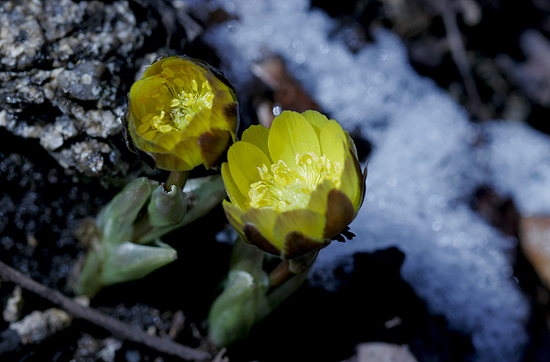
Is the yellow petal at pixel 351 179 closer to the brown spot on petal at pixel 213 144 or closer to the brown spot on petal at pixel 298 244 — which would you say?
the brown spot on petal at pixel 298 244

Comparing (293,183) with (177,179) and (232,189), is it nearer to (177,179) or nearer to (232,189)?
(232,189)

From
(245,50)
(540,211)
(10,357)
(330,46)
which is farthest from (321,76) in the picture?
(10,357)

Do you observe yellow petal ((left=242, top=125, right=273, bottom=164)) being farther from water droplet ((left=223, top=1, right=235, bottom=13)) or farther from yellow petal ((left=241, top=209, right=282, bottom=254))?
water droplet ((left=223, top=1, right=235, bottom=13))

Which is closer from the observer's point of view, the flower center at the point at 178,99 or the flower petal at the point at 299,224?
the flower petal at the point at 299,224

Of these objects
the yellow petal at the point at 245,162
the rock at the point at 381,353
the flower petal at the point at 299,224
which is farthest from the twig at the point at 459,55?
the flower petal at the point at 299,224

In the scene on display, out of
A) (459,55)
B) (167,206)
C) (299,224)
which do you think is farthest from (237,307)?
(459,55)

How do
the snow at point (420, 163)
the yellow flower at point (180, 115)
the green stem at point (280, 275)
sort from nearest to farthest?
the yellow flower at point (180, 115), the green stem at point (280, 275), the snow at point (420, 163)

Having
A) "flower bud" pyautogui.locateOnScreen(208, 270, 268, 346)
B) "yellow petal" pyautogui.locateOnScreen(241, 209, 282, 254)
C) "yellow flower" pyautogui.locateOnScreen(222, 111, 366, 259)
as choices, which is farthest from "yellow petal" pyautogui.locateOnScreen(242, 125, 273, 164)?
"flower bud" pyautogui.locateOnScreen(208, 270, 268, 346)

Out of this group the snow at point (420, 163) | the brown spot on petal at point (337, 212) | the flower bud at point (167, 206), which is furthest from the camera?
the snow at point (420, 163)
